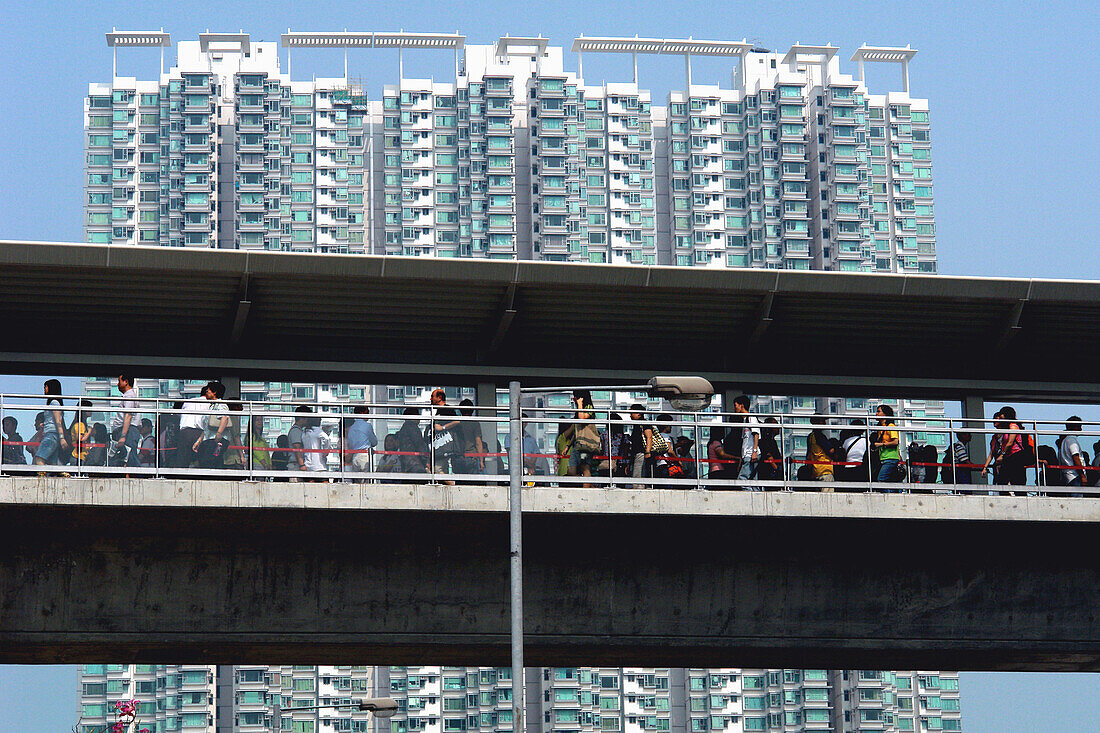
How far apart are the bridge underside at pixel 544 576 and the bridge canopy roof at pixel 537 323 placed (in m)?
3.77

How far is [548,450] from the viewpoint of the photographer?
824 inches

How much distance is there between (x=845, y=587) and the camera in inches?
867

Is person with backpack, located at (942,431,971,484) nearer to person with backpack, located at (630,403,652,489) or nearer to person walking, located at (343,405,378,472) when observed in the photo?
person with backpack, located at (630,403,652,489)

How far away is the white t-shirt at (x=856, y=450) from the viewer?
70.7 feet

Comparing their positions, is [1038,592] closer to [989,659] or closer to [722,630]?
[989,659]

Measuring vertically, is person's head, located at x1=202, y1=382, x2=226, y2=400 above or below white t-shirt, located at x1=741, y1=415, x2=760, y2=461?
above

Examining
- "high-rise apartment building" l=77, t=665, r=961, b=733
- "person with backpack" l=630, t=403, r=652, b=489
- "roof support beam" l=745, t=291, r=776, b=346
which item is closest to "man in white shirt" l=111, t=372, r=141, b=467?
"person with backpack" l=630, t=403, r=652, b=489

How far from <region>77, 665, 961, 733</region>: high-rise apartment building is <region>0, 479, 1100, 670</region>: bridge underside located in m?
87.1

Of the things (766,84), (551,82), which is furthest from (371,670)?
(766,84)

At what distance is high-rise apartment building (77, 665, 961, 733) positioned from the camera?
4309 inches

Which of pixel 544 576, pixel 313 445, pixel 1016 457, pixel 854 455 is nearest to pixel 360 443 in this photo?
pixel 313 445

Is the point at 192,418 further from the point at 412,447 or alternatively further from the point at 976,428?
the point at 976,428

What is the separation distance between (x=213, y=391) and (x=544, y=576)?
4701 millimetres

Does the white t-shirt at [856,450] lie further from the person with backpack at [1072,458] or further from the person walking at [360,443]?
the person walking at [360,443]
